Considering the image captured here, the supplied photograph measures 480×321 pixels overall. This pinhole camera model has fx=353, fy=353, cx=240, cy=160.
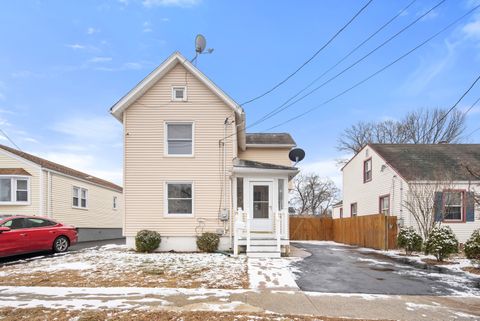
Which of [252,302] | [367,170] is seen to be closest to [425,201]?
[367,170]

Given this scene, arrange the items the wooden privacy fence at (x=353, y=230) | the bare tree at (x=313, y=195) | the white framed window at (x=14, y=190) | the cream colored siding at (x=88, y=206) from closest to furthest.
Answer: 1. the wooden privacy fence at (x=353, y=230)
2. the white framed window at (x=14, y=190)
3. the cream colored siding at (x=88, y=206)
4. the bare tree at (x=313, y=195)

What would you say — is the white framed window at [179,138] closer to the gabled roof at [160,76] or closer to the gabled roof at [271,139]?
the gabled roof at [160,76]

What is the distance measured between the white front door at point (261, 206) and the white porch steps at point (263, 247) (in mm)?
771

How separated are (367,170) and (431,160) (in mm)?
3940

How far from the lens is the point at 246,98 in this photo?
15.5m

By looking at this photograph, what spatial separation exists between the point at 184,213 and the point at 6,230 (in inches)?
249

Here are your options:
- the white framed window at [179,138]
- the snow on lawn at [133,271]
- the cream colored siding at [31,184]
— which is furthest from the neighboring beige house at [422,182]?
the cream colored siding at [31,184]

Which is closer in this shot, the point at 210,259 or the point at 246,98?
the point at 210,259

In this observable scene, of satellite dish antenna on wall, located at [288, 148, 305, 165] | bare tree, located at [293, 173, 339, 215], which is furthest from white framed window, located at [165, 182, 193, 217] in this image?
bare tree, located at [293, 173, 339, 215]

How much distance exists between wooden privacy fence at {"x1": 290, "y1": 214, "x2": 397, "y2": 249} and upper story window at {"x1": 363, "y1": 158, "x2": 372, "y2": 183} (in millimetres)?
Result: 2822

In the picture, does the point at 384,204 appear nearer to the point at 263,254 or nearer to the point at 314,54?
the point at 263,254

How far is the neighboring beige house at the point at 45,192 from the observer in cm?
1836

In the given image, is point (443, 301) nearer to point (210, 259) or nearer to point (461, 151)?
point (210, 259)

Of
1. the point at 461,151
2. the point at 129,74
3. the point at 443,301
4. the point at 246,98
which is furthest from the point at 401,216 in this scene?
the point at 129,74
